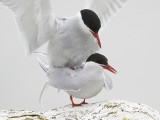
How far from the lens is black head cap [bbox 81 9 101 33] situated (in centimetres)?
147

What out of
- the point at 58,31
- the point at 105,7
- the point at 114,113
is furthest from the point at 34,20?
the point at 114,113

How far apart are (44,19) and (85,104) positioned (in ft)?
1.53

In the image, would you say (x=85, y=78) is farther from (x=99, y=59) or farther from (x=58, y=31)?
(x=58, y=31)

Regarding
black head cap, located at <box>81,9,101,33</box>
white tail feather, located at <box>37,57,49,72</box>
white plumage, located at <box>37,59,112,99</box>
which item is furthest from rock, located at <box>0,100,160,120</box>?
white tail feather, located at <box>37,57,49,72</box>

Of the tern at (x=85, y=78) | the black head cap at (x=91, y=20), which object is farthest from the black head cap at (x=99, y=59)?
the black head cap at (x=91, y=20)

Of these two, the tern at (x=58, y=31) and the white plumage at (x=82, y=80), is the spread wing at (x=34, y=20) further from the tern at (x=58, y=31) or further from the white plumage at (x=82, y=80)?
the white plumage at (x=82, y=80)

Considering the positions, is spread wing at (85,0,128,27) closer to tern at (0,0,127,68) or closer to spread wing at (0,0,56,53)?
tern at (0,0,127,68)

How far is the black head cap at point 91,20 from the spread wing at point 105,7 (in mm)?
278

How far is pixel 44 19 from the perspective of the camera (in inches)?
59.8

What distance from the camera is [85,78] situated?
1523 mm

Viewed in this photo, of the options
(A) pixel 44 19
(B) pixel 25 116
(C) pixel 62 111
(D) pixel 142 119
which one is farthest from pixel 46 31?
(D) pixel 142 119

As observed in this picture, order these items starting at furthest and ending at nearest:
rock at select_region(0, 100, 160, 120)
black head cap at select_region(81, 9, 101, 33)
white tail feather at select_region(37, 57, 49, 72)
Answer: white tail feather at select_region(37, 57, 49, 72) < black head cap at select_region(81, 9, 101, 33) < rock at select_region(0, 100, 160, 120)

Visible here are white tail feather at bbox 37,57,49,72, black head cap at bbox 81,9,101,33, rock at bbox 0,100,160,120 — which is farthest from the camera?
white tail feather at bbox 37,57,49,72

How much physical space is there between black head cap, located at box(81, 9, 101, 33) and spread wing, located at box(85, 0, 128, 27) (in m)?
0.28
